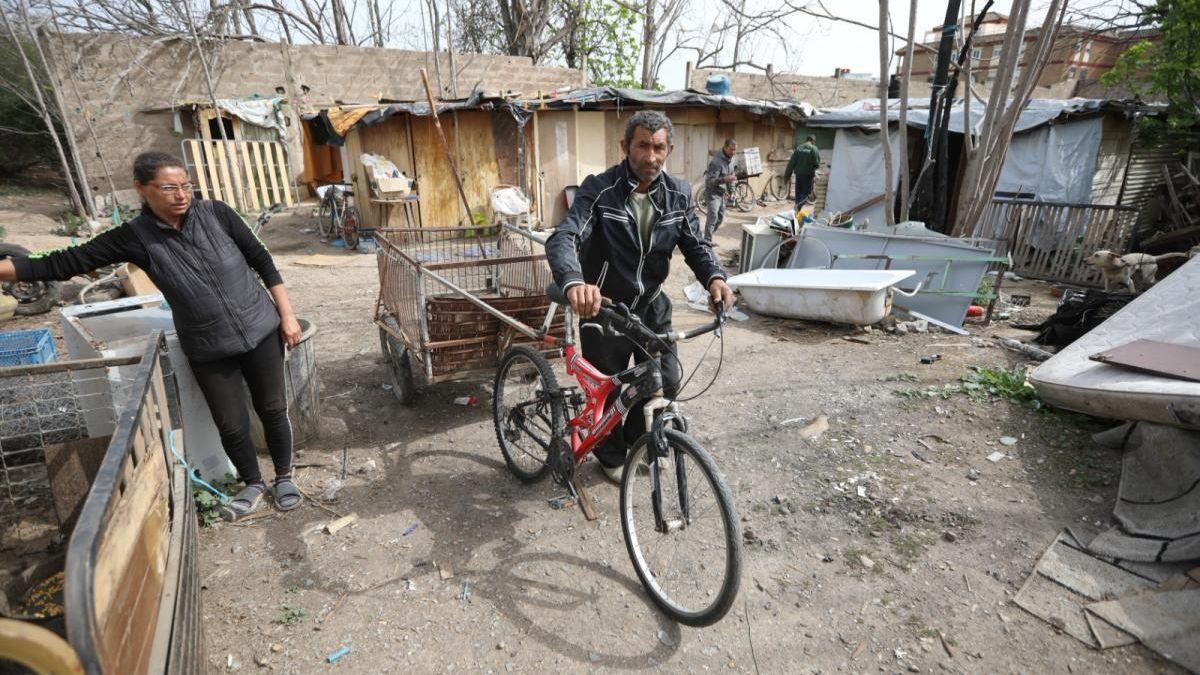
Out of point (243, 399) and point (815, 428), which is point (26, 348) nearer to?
point (243, 399)

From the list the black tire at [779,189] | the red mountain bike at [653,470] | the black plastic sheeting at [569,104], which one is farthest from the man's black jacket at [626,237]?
the black tire at [779,189]

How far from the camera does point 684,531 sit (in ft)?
8.68

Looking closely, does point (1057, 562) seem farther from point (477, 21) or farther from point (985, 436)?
point (477, 21)

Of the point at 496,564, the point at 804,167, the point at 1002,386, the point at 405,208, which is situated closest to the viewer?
the point at 496,564

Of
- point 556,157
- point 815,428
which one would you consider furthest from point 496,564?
point 556,157

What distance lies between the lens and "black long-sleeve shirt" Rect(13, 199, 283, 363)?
2660 mm

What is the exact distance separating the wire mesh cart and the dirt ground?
56cm

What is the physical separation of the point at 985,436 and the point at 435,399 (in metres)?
4.02

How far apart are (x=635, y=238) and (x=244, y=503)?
100.0 inches

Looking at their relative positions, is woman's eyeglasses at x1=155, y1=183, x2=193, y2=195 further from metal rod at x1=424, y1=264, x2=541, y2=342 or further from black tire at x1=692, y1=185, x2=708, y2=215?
black tire at x1=692, y1=185, x2=708, y2=215

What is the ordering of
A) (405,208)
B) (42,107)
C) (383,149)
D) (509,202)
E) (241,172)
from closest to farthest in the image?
(42,107), (509,202), (405,208), (383,149), (241,172)

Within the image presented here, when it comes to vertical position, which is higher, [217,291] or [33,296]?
[217,291]

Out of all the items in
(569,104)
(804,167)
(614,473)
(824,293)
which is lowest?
(614,473)

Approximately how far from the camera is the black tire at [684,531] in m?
2.26
